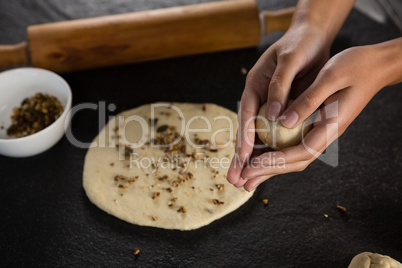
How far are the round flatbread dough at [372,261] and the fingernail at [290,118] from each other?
0.44 metres

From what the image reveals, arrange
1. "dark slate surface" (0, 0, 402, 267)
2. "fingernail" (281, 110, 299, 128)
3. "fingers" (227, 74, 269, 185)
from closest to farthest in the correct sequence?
"fingernail" (281, 110, 299, 128)
"fingers" (227, 74, 269, 185)
"dark slate surface" (0, 0, 402, 267)

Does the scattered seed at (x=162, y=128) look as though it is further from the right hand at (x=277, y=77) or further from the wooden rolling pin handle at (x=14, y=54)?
the wooden rolling pin handle at (x=14, y=54)

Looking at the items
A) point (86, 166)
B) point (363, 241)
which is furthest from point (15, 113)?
point (363, 241)

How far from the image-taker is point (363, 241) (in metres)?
1.36

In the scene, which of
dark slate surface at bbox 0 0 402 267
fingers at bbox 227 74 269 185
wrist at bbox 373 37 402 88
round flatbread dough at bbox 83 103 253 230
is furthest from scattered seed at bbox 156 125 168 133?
wrist at bbox 373 37 402 88

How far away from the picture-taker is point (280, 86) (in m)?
1.15

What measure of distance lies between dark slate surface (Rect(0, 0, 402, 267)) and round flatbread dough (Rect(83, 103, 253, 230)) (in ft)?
0.13

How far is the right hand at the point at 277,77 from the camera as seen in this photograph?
1163 millimetres

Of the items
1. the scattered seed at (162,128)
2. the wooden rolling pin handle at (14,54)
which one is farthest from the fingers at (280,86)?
the wooden rolling pin handle at (14,54)

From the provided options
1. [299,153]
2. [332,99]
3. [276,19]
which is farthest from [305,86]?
[276,19]

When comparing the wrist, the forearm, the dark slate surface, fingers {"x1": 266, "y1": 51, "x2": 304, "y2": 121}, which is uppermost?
the forearm

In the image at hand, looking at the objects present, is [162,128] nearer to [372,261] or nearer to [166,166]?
A: [166,166]

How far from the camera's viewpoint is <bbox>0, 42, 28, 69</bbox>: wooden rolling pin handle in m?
1.73

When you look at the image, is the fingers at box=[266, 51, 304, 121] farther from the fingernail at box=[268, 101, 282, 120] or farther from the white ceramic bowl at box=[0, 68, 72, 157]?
the white ceramic bowl at box=[0, 68, 72, 157]
